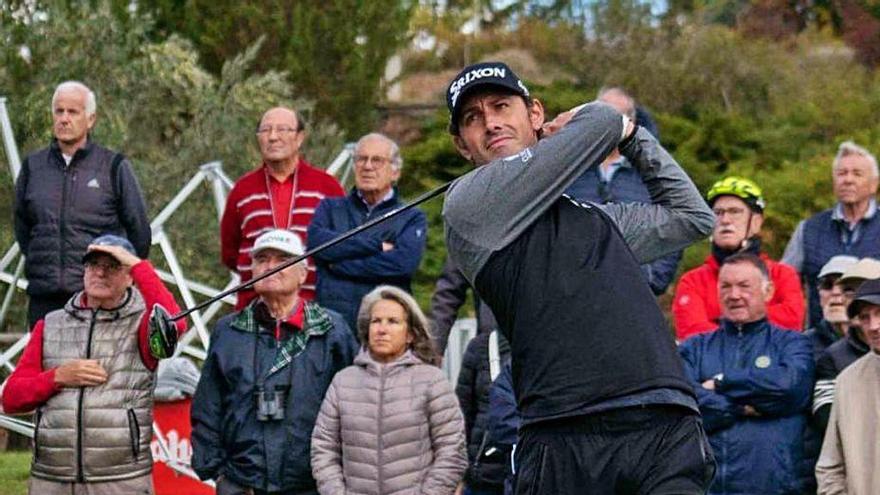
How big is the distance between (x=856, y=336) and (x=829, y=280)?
0.66 m

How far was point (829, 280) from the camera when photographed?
8.85m

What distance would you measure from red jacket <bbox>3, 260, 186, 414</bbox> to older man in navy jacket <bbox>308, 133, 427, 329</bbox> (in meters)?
1.02

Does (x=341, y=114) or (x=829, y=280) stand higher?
(x=341, y=114)

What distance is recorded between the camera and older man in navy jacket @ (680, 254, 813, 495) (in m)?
7.98

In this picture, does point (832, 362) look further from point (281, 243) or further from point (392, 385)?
point (281, 243)

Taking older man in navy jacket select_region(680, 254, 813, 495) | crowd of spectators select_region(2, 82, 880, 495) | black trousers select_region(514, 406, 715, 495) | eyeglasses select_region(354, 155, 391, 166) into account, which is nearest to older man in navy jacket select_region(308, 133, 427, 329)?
eyeglasses select_region(354, 155, 391, 166)

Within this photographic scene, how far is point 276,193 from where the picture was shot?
32.5 feet

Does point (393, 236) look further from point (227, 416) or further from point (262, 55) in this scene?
point (262, 55)

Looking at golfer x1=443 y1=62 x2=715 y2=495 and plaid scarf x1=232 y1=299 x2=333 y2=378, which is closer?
golfer x1=443 y1=62 x2=715 y2=495

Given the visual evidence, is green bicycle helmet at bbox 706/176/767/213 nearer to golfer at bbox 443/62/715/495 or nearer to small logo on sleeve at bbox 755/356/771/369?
small logo on sleeve at bbox 755/356/771/369

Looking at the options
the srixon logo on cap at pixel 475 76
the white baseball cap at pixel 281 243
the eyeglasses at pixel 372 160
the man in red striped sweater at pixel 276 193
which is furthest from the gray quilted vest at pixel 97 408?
the srixon logo on cap at pixel 475 76

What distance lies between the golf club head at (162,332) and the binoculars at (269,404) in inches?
48.0

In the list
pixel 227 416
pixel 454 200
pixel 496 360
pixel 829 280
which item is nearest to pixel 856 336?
pixel 829 280

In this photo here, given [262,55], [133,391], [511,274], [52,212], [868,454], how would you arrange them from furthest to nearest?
1. [262,55]
2. [52,212]
3. [133,391]
4. [868,454]
5. [511,274]
